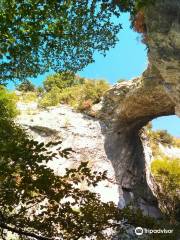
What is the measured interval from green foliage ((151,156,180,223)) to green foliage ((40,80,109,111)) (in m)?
5.95

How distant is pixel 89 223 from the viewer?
7.07 meters

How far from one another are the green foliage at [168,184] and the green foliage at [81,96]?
5.95 m

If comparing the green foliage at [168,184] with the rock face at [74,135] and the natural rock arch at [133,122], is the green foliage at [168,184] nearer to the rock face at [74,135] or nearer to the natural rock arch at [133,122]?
the natural rock arch at [133,122]

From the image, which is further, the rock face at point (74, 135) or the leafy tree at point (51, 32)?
the rock face at point (74, 135)

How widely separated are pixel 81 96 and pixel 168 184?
759 cm

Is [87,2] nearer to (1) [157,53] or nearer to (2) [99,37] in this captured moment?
(2) [99,37]

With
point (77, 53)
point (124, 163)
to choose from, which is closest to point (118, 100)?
point (124, 163)

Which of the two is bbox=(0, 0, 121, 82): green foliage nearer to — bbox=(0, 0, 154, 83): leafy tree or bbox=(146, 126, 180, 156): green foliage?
bbox=(0, 0, 154, 83): leafy tree

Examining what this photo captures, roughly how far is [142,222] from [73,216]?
1.60 meters

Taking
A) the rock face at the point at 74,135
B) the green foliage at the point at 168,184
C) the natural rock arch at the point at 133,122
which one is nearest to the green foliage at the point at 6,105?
the rock face at the point at 74,135

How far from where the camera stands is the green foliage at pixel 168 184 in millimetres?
22766

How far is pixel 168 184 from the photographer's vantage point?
934 inches

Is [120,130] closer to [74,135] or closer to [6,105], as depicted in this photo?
[74,135]

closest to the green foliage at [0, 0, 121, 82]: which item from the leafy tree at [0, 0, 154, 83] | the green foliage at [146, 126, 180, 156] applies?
the leafy tree at [0, 0, 154, 83]
